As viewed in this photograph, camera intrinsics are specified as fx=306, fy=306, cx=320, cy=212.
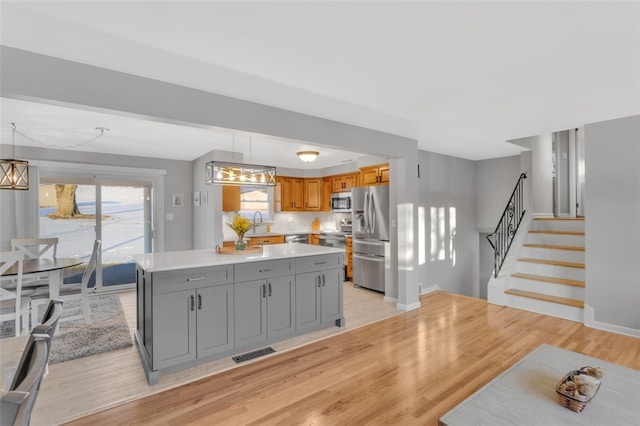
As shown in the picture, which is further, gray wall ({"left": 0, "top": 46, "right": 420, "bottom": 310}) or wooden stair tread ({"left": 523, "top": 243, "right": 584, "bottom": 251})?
wooden stair tread ({"left": 523, "top": 243, "right": 584, "bottom": 251})

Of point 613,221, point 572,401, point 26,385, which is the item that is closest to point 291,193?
point 613,221

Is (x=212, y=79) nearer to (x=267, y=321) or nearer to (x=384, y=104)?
(x=384, y=104)

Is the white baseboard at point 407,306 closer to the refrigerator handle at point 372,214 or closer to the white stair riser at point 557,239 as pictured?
the refrigerator handle at point 372,214

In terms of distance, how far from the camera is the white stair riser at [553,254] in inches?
182

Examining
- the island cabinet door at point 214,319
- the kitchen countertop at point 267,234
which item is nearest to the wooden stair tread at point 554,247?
the kitchen countertop at point 267,234

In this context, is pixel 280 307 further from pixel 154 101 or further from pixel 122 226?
pixel 122 226

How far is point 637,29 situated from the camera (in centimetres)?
186

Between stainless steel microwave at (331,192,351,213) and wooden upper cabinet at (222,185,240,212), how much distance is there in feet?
7.27

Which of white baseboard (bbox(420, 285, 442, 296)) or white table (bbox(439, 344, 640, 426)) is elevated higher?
white table (bbox(439, 344, 640, 426))

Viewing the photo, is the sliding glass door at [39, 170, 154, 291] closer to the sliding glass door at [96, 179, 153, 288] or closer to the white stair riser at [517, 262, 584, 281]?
the sliding glass door at [96, 179, 153, 288]

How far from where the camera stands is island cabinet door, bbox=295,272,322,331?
138 inches

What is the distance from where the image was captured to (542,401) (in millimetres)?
1679

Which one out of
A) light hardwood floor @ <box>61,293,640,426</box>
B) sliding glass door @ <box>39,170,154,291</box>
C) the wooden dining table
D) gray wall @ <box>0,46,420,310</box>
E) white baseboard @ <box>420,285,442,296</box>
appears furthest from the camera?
white baseboard @ <box>420,285,442,296</box>

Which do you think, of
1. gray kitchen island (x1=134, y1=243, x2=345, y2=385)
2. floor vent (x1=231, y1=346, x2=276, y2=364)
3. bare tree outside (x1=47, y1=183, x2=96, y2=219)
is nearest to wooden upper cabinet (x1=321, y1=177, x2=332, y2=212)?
gray kitchen island (x1=134, y1=243, x2=345, y2=385)
